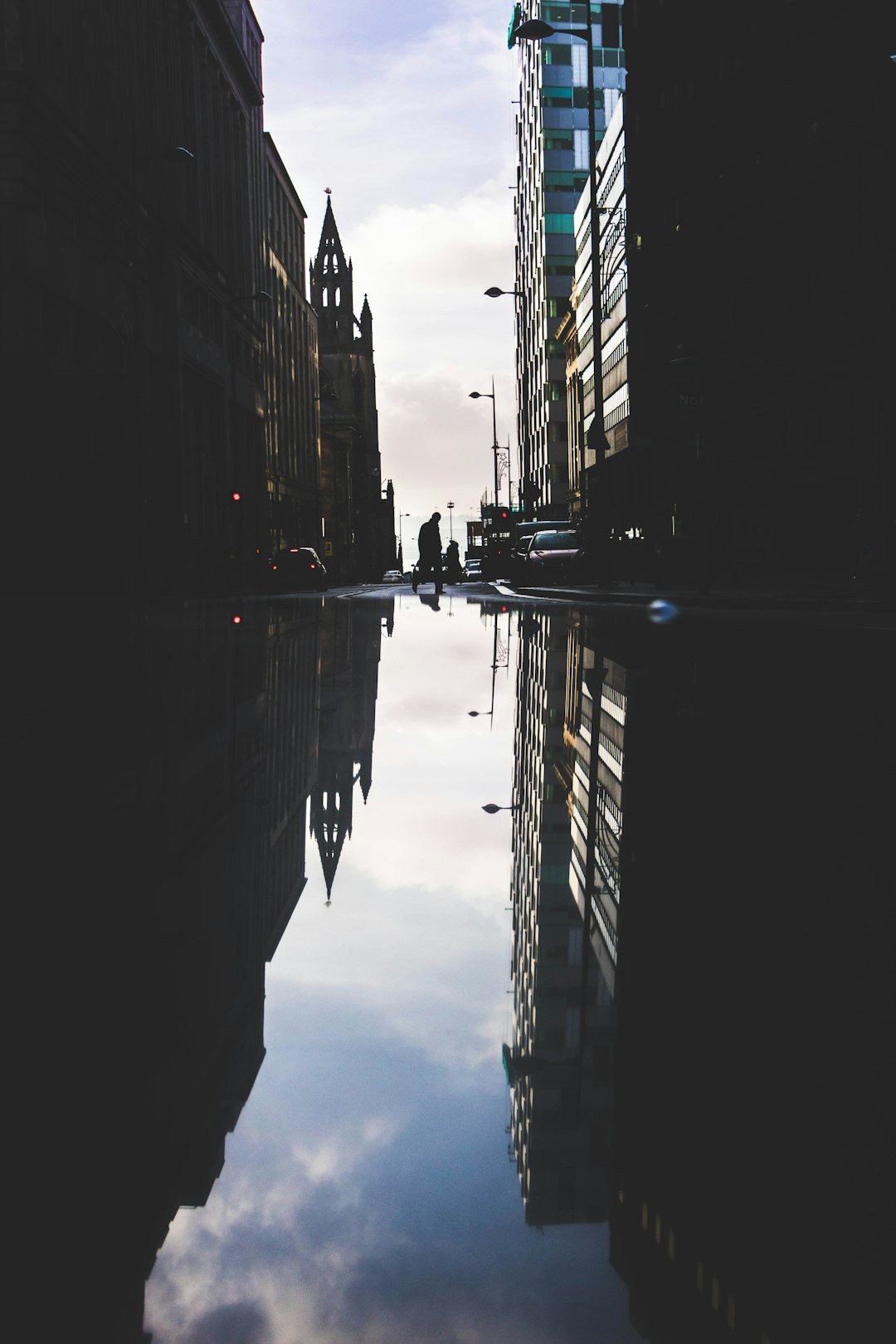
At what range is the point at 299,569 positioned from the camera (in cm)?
5519

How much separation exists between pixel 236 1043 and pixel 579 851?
198 centimetres

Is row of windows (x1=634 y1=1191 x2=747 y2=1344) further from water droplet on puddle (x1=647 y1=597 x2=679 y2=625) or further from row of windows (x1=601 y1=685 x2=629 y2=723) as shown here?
water droplet on puddle (x1=647 y1=597 x2=679 y2=625)

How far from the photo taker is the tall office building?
10056cm

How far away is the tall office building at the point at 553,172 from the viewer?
101 metres

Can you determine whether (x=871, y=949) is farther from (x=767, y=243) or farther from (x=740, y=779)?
(x=767, y=243)

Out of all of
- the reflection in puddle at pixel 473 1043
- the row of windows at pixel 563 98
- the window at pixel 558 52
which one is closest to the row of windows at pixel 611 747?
the reflection in puddle at pixel 473 1043

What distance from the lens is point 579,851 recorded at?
4.52m

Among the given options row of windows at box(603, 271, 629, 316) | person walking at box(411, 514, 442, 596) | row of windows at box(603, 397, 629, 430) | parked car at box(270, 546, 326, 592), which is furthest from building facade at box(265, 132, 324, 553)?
person walking at box(411, 514, 442, 596)

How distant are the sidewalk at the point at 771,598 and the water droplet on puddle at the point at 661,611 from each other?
152 mm

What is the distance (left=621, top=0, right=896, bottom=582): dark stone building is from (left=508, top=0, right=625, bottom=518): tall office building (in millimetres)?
35627

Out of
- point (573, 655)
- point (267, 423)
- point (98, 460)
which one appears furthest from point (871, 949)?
point (267, 423)

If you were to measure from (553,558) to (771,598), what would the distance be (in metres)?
17.8

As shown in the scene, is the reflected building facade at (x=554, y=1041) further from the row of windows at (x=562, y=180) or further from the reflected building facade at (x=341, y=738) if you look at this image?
the row of windows at (x=562, y=180)

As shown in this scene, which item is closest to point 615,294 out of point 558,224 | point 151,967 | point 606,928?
point 558,224
